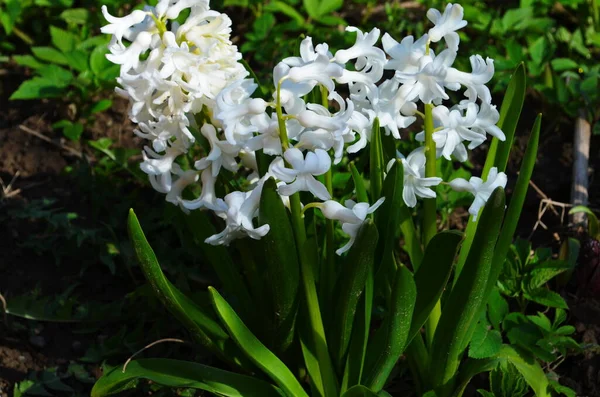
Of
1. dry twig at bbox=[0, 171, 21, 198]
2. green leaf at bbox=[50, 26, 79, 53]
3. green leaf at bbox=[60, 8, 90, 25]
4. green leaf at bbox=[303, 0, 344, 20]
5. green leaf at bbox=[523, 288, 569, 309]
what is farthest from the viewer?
green leaf at bbox=[60, 8, 90, 25]

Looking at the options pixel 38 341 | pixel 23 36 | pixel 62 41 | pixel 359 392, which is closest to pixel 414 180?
pixel 359 392

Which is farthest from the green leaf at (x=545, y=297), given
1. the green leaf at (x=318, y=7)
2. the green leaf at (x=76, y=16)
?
the green leaf at (x=76, y=16)

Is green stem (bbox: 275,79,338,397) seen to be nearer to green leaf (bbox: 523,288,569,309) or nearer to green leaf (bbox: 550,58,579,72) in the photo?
green leaf (bbox: 523,288,569,309)

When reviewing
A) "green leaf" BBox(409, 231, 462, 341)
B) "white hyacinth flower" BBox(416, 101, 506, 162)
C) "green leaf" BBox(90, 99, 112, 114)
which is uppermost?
"white hyacinth flower" BBox(416, 101, 506, 162)

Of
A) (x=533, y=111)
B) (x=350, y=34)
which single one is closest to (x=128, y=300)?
(x=350, y=34)

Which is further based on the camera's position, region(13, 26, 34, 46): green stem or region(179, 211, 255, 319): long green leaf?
region(13, 26, 34, 46): green stem

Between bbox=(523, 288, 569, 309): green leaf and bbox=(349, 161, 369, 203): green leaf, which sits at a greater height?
bbox=(349, 161, 369, 203): green leaf

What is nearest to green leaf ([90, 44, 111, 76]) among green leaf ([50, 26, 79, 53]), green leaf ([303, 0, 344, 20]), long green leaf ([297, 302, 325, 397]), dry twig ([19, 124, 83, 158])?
green leaf ([50, 26, 79, 53])

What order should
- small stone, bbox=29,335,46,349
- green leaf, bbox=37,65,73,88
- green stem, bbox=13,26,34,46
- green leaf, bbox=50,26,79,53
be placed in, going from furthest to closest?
green stem, bbox=13,26,34,46 < green leaf, bbox=50,26,79,53 < green leaf, bbox=37,65,73,88 < small stone, bbox=29,335,46,349
